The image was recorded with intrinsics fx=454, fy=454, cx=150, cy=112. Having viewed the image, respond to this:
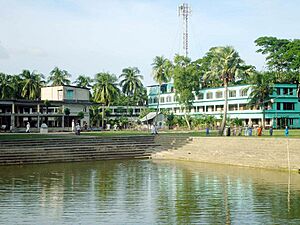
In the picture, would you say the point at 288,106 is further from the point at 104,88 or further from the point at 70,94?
the point at 70,94

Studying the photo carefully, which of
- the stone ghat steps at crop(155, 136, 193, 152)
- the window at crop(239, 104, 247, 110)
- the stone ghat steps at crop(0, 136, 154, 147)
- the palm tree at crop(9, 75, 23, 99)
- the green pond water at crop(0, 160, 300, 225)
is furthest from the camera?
the palm tree at crop(9, 75, 23, 99)

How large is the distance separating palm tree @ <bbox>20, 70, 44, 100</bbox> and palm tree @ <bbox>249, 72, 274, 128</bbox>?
37798mm

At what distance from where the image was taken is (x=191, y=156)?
1254 inches

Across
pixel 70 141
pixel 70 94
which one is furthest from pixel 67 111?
pixel 70 141

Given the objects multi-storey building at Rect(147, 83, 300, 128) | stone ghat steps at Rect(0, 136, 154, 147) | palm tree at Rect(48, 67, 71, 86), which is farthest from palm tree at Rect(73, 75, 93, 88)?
stone ghat steps at Rect(0, 136, 154, 147)

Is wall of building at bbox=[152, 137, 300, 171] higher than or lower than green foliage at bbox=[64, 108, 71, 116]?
lower

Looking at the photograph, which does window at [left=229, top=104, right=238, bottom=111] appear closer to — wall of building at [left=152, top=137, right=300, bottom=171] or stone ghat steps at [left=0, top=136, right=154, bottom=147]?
stone ghat steps at [left=0, top=136, right=154, bottom=147]

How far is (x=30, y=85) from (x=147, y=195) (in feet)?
223

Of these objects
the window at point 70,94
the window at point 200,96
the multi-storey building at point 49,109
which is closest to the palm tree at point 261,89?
the window at point 200,96

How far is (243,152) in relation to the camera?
29.0 metres

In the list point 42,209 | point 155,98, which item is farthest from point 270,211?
point 155,98

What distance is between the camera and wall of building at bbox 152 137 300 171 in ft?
86.0

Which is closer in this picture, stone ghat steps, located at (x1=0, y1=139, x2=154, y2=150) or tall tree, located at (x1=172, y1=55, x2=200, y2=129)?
stone ghat steps, located at (x1=0, y1=139, x2=154, y2=150)

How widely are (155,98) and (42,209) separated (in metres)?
84.9
